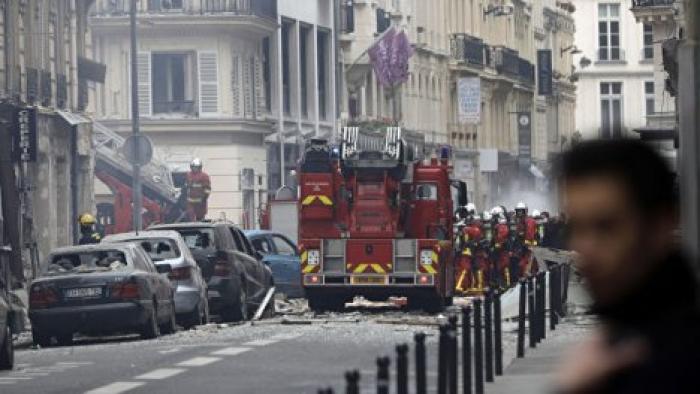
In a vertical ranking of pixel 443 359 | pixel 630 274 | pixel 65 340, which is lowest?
pixel 65 340

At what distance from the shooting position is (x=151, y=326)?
28.3 m

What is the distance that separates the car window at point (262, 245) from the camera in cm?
4057

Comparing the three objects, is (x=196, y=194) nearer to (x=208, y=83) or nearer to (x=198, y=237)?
(x=198, y=237)

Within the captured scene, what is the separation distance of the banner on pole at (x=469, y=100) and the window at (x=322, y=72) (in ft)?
35.2

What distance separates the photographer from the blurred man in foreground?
392cm

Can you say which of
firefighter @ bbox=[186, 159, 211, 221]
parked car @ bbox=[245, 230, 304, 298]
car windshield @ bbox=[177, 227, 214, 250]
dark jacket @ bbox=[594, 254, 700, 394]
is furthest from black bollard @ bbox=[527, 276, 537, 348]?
firefighter @ bbox=[186, 159, 211, 221]

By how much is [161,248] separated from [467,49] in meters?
66.9

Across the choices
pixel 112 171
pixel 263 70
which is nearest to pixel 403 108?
pixel 263 70

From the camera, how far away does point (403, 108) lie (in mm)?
86688

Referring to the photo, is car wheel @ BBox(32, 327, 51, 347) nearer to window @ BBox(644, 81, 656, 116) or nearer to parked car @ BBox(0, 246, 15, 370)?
parked car @ BBox(0, 246, 15, 370)

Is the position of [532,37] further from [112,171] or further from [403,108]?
[112,171]

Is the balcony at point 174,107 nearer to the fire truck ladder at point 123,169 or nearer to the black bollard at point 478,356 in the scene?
the fire truck ladder at point 123,169

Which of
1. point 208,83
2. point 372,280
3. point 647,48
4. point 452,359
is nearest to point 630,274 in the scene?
point 452,359

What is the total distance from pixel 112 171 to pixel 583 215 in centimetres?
5633
